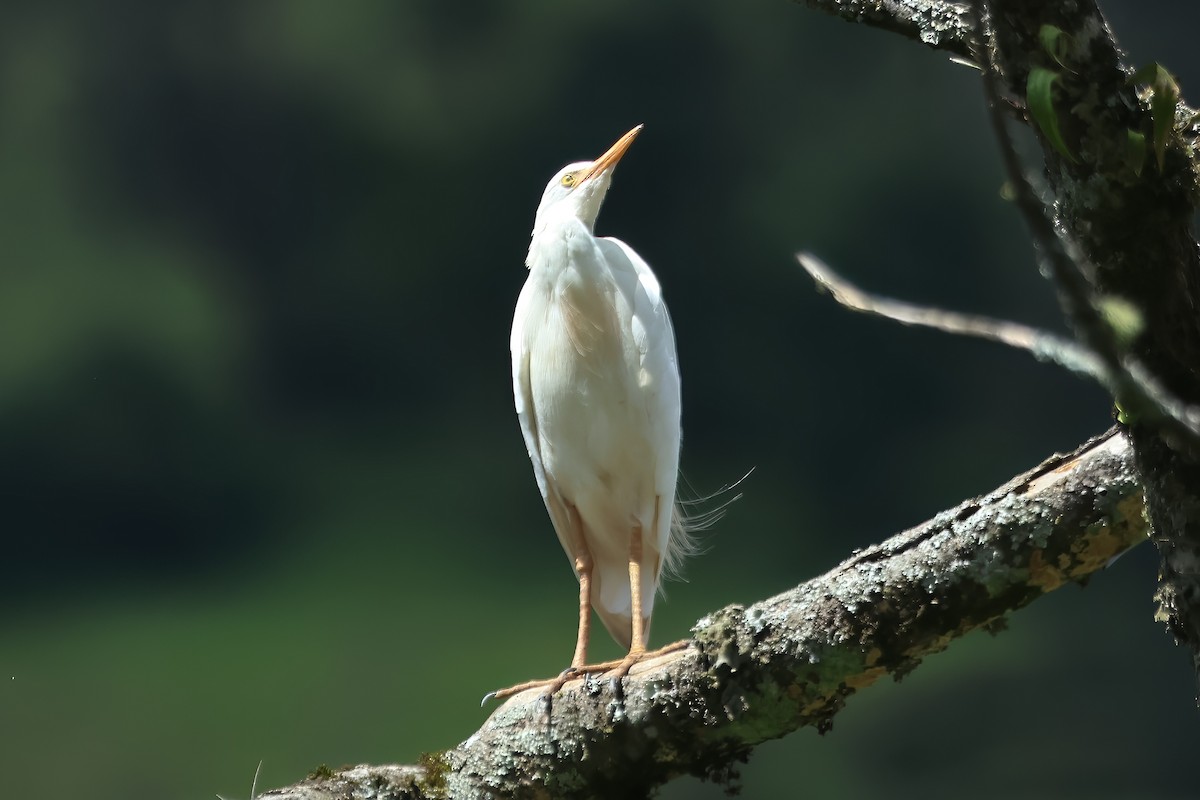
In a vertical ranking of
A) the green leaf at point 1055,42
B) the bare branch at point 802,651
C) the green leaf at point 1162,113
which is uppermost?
the green leaf at point 1055,42

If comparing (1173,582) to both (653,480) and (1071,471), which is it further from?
(653,480)

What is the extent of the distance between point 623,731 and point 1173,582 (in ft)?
2.24

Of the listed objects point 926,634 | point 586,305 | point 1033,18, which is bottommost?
point 926,634

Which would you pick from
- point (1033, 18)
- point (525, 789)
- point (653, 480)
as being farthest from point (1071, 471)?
point (653, 480)

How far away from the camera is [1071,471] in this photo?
1.19 meters

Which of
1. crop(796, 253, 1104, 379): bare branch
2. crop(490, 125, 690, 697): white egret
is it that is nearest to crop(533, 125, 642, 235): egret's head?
crop(490, 125, 690, 697): white egret

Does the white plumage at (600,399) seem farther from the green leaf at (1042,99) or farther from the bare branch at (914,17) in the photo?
the green leaf at (1042,99)

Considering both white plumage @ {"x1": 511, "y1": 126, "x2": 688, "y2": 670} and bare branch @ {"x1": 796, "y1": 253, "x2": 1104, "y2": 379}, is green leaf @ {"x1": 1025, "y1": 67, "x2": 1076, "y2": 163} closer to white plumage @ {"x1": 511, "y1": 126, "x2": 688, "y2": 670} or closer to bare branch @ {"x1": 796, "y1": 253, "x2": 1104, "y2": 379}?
bare branch @ {"x1": 796, "y1": 253, "x2": 1104, "y2": 379}

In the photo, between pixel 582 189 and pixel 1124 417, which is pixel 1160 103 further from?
pixel 582 189

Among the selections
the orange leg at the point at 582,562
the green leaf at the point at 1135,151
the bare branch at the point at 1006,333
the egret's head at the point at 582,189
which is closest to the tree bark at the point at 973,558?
the green leaf at the point at 1135,151

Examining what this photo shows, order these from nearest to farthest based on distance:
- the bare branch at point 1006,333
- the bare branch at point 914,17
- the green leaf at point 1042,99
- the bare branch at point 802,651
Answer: the bare branch at point 1006,333 → the green leaf at point 1042,99 → the bare branch at point 802,651 → the bare branch at point 914,17

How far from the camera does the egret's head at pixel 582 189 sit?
2.21m

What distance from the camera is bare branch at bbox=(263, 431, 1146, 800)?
1178mm

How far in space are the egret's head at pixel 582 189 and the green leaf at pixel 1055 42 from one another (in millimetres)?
1438
